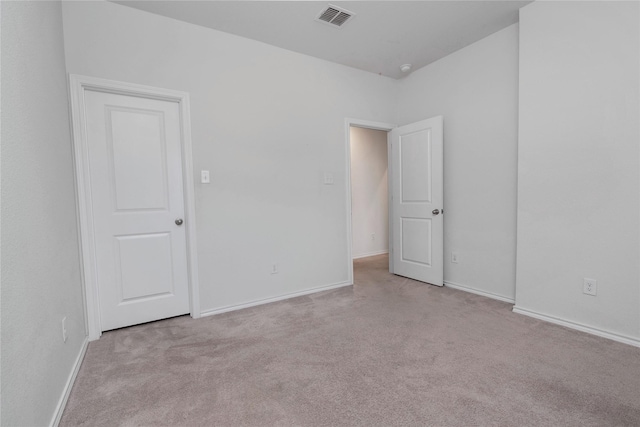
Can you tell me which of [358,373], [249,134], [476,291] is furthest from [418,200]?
[358,373]

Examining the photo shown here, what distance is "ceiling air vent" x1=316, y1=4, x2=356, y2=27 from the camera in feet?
8.09

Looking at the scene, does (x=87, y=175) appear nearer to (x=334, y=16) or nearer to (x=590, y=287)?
(x=334, y=16)

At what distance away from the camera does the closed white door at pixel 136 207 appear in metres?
2.35

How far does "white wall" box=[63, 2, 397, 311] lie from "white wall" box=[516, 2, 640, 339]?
5.98 ft

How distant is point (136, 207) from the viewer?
248 centimetres

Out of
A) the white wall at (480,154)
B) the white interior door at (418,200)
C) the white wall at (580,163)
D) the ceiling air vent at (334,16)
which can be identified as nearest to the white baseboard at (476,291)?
the white wall at (480,154)

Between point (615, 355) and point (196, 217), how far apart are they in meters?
3.29

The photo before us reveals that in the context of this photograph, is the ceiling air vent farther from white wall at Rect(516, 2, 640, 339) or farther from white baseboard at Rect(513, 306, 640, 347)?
white baseboard at Rect(513, 306, 640, 347)

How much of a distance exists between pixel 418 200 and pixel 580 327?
190 centimetres

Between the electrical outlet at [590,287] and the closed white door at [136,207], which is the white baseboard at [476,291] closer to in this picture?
the electrical outlet at [590,287]

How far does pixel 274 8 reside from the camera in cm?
242

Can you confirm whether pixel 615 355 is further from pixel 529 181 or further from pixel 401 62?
pixel 401 62

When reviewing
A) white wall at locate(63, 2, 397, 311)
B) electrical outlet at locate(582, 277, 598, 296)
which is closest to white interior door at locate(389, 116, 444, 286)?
white wall at locate(63, 2, 397, 311)

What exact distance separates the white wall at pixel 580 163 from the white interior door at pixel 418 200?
0.88m
